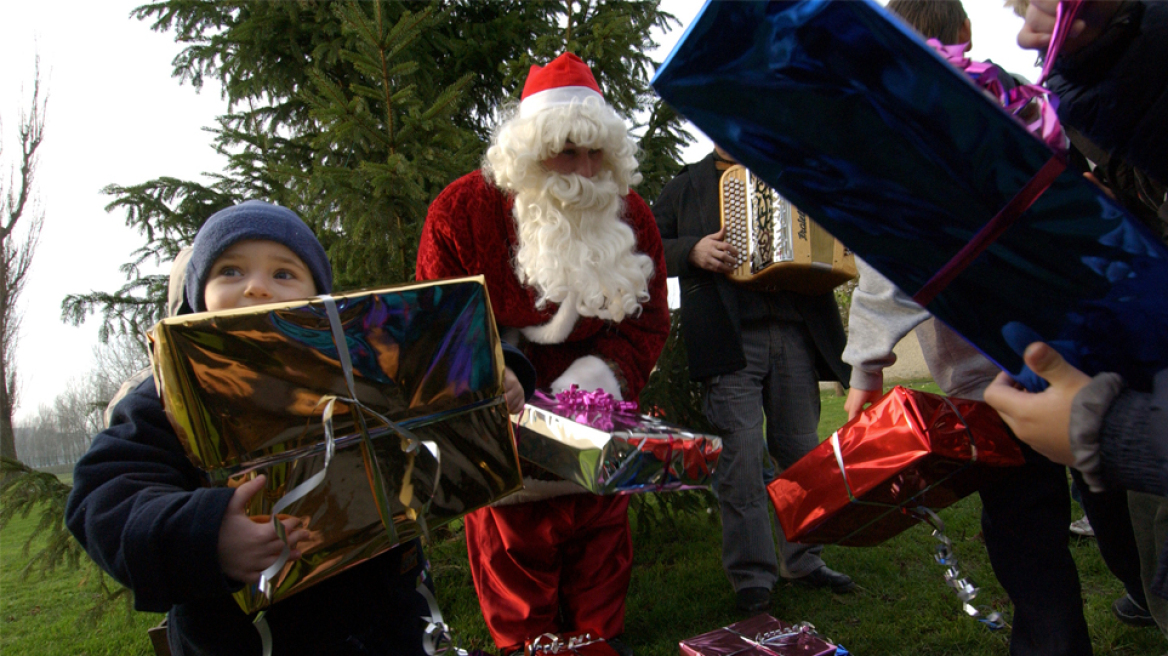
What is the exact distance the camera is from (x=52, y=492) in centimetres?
266

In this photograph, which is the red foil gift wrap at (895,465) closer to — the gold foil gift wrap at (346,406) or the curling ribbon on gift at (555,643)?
the curling ribbon on gift at (555,643)

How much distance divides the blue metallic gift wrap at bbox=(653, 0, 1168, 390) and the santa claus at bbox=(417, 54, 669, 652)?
154 cm

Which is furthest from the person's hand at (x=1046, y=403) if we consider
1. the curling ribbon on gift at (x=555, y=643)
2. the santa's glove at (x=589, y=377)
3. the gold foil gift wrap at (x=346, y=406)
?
the curling ribbon on gift at (x=555, y=643)

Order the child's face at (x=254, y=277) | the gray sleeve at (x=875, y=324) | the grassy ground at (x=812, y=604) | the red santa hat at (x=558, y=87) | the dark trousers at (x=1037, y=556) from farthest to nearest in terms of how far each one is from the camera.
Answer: the red santa hat at (x=558, y=87), the grassy ground at (x=812, y=604), the gray sleeve at (x=875, y=324), the dark trousers at (x=1037, y=556), the child's face at (x=254, y=277)

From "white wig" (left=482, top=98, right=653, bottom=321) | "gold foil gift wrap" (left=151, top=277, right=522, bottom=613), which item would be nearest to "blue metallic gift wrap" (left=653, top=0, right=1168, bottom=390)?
"gold foil gift wrap" (left=151, top=277, right=522, bottom=613)

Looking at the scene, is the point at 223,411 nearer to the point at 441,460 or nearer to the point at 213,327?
the point at 213,327

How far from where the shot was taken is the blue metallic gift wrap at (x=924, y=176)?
0.81 meters

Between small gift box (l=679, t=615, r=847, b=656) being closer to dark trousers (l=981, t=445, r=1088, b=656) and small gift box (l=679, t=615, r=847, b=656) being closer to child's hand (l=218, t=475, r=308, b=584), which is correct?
dark trousers (l=981, t=445, r=1088, b=656)

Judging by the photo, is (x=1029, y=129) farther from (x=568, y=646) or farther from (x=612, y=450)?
(x=568, y=646)

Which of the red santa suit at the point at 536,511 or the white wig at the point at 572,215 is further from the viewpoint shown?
the white wig at the point at 572,215

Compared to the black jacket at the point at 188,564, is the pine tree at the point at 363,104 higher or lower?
higher

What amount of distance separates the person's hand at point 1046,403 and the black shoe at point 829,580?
221 centimetres

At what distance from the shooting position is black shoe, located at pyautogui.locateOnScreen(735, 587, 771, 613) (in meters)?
2.85

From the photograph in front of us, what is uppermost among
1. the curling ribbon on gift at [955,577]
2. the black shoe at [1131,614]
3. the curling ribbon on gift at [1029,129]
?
the curling ribbon on gift at [1029,129]
